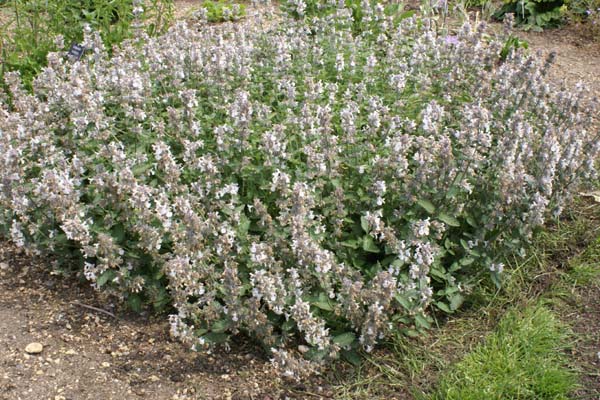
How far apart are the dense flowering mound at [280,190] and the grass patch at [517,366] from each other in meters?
0.28

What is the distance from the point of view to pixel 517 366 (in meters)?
3.01

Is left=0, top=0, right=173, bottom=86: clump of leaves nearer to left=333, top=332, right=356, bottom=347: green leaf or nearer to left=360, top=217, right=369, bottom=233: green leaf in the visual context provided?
left=360, top=217, right=369, bottom=233: green leaf

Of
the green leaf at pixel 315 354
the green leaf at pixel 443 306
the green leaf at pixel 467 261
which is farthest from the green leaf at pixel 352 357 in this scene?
the green leaf at pixel 467 261

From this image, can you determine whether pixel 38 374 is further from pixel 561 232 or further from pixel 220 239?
pixel 561 232

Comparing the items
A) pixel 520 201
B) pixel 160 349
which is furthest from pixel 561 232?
pixel 160 349

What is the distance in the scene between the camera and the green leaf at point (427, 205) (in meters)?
3.18

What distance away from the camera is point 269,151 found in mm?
3215

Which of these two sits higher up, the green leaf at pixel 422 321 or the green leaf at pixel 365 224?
the green leaf at pixel 365 224

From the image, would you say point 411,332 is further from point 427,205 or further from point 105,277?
point 105,277

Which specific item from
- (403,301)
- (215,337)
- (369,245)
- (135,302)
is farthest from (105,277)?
(403,301)

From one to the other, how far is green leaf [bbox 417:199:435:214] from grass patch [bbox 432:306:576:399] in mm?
656

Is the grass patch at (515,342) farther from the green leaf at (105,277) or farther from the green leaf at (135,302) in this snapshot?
the green leaf at (105,277)

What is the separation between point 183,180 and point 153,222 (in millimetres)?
411

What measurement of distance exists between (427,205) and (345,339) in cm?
75
